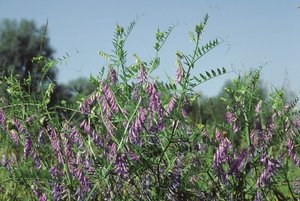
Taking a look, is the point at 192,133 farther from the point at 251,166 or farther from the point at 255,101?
the point at 255,101

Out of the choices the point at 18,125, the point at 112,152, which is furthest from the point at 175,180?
Answer: the point at 18,125

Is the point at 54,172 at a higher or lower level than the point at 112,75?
lower

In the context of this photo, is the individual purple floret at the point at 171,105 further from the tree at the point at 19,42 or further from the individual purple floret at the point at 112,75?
the tree at the point at 19,42

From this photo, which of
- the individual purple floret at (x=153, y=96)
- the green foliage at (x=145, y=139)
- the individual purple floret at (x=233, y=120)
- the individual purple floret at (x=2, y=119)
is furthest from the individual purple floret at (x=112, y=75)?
the individual purple floret at (x=2, y=119)

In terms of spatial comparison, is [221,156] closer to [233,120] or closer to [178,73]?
[233,120]

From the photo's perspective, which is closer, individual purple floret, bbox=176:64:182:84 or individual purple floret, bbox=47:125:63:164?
individual purple floret, bbox=176:64:182:84

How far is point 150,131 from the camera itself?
8.00ft

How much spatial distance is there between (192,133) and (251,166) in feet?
1.01

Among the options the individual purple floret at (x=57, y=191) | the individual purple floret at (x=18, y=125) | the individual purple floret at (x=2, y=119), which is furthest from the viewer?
the individual purple floret at (x=2, y=119)

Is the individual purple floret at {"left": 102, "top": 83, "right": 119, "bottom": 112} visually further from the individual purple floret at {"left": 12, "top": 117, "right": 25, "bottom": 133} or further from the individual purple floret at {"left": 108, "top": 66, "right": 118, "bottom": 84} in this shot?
the individual purple floret at {"left": 12, "top": 117, "right": 25, "bottom": 133}

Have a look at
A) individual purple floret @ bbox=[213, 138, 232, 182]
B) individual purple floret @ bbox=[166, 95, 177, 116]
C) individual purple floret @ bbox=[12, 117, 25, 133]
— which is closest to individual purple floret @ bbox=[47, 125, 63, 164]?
individual purple floret @ bbox=[12, 117, 25, 133]

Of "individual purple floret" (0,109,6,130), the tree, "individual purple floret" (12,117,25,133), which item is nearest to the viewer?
"individual purple floret" (12,117,25,133)

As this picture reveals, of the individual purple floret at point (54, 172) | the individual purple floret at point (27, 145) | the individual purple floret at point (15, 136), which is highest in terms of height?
the individual purple floret at point (15, 136)

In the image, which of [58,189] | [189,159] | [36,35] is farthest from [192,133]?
[36,35]
